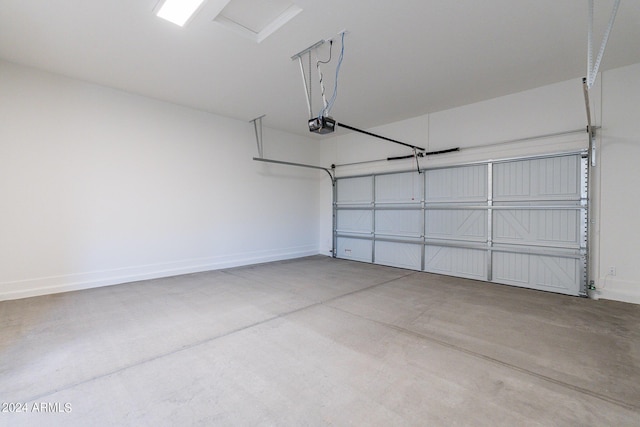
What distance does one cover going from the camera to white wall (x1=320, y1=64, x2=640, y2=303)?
143 inches

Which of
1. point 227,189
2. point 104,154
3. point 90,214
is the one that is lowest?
point 90,214

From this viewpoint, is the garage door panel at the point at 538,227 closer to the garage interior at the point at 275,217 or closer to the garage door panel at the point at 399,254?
the garage interior at the point at 275,217

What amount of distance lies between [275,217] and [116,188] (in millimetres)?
3177

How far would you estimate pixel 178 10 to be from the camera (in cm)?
271

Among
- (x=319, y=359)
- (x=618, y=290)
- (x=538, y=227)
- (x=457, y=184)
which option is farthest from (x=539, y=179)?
(x=319, y=359)

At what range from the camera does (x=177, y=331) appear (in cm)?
275

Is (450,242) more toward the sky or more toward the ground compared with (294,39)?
more toward the ground

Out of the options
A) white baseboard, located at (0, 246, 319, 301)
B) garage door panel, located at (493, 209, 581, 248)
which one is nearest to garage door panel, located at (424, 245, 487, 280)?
garage door panel, located at (493, 209, 581, 248)

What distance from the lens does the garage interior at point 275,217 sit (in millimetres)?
1925

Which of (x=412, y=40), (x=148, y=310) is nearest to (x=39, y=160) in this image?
(x=148, y=310)

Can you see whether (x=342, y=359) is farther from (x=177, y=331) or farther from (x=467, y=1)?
(x=467, y=1)

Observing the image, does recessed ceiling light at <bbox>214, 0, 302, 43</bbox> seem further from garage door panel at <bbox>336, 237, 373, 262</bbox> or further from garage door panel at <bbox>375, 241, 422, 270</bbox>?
garage door panel at <bbox>336, 237, 373, 262</bbox>

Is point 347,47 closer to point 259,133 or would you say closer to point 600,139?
point 259,133

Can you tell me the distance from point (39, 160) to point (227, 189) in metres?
2.81
